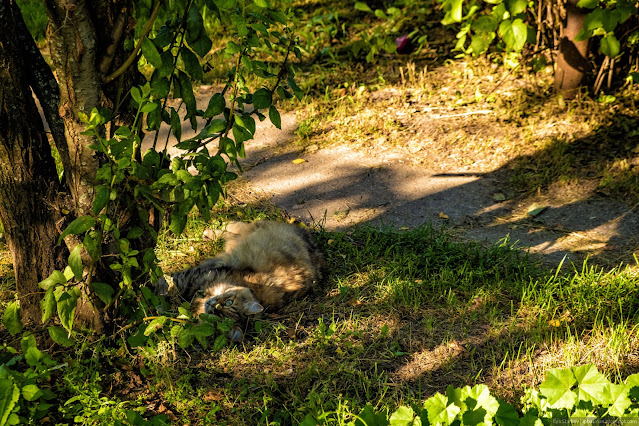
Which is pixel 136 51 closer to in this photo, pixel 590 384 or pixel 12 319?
pixel 12 319

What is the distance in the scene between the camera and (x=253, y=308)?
3590mm

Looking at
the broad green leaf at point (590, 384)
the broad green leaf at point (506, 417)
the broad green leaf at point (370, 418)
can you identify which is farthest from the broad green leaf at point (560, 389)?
the broad green leaf at point (370, 418)

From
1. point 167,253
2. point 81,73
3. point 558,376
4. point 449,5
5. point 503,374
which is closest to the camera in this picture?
point 558,376

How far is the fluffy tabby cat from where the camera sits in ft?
12.2

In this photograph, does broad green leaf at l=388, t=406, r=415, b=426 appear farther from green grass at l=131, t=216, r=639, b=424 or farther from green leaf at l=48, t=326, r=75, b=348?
green leaf at l=48, t=326, r=75, b=348

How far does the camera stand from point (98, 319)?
3102 millimetres

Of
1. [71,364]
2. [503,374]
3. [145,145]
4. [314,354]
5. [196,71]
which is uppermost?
[196,71]

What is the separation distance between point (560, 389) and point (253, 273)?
2.25m

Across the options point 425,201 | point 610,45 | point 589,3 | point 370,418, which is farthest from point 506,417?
point 610,45

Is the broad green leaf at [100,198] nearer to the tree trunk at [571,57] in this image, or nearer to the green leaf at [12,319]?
the green leaf at [12,319]

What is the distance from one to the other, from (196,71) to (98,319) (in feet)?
4.64

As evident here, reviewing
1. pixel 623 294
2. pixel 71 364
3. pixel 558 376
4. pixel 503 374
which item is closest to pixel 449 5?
pixel 623 294

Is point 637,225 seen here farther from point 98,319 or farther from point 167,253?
point 98,319

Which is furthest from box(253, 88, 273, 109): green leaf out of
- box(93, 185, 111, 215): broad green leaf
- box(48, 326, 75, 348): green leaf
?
box(48, 326, 75, 348): green leaf
